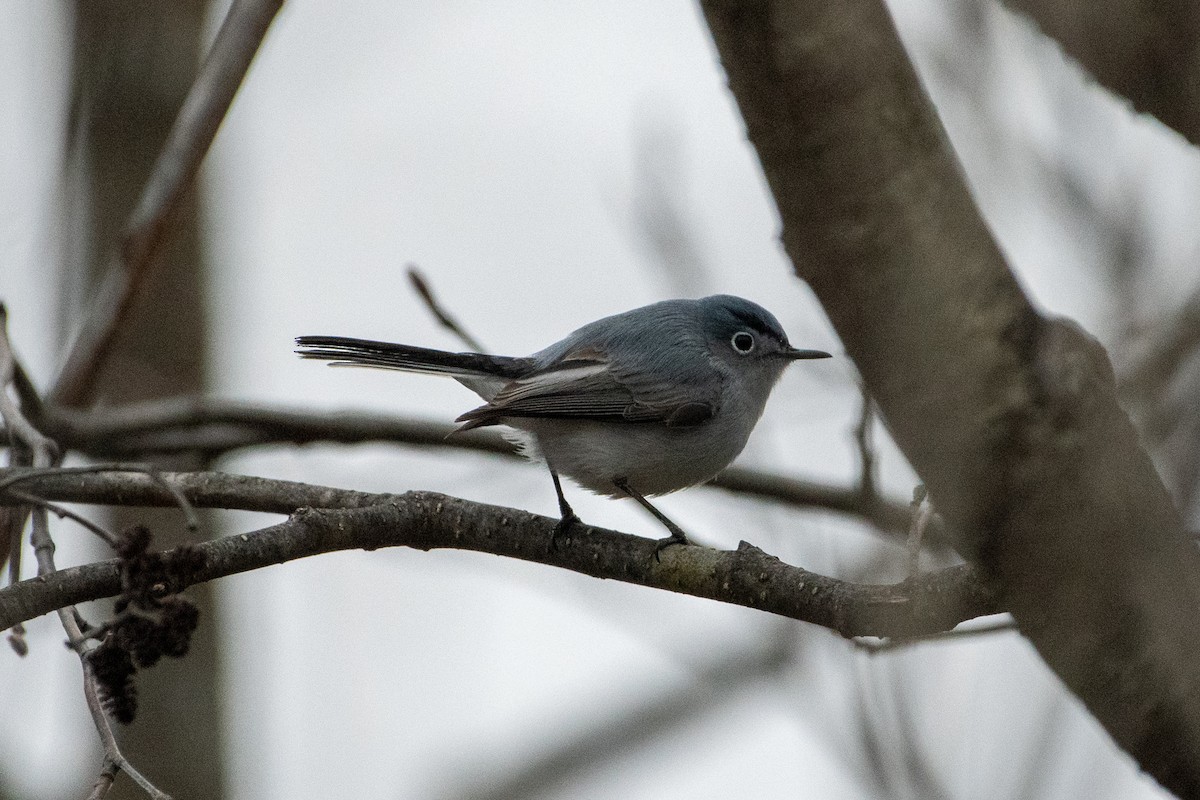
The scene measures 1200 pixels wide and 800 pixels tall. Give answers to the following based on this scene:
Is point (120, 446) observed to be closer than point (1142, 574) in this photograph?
No

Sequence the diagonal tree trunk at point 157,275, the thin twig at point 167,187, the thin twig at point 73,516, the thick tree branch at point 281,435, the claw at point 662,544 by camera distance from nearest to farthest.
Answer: the thin twig at point 73,516 → the claw at point 662,544 → the thin twig at point 167,187 → the thick tree branch at point 281,435 → the diagonal tree trunk at point 157,275

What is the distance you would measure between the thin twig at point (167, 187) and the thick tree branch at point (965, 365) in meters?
1.68

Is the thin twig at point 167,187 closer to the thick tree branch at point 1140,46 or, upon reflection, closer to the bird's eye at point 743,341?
the thick tree branch at point 1140,46

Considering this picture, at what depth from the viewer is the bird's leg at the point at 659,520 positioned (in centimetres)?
→ 281

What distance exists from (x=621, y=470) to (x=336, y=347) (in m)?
1.02

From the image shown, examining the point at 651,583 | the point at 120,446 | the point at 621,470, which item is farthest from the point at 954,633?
the point at 120,446

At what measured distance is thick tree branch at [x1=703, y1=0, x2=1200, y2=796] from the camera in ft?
5.42

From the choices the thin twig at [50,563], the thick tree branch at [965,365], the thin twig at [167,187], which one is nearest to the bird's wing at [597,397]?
the thin twig at [167,187]

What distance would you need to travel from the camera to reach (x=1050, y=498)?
5.95 feet

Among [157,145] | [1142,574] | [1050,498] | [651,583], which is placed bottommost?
[651,583]

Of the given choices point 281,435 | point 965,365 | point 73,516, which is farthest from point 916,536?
point 281,435

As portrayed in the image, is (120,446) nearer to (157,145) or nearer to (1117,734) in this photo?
(157,145)

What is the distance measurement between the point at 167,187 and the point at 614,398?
1.62 m

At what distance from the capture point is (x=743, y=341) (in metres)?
4.70
